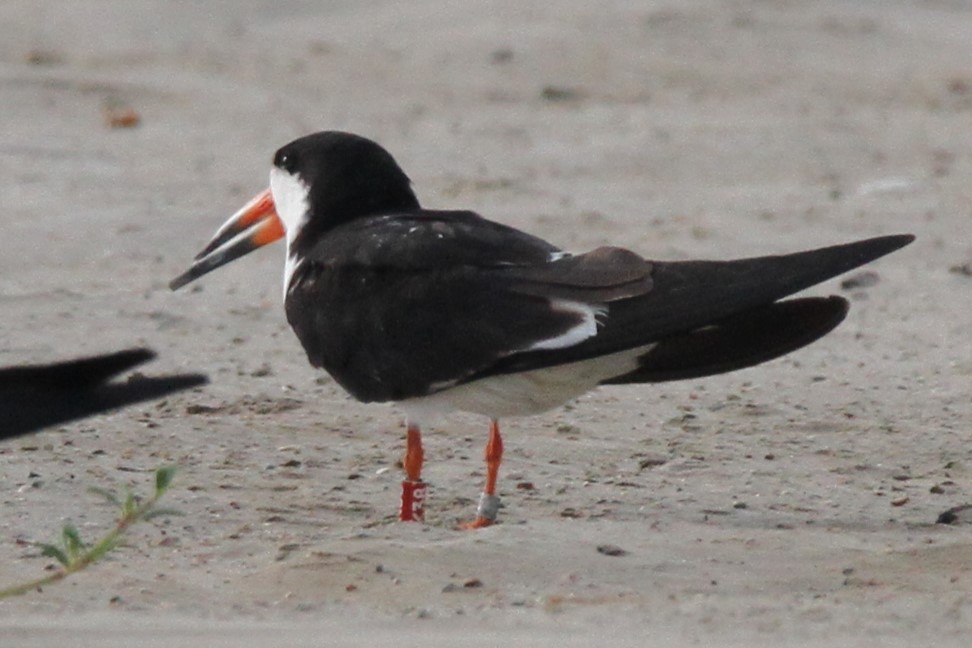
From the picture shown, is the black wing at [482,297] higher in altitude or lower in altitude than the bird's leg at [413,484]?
higher

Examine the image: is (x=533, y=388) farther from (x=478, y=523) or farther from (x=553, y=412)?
(x=553, y=412)

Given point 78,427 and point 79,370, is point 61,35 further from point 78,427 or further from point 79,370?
point 79,370

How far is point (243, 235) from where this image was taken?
6.31 metres

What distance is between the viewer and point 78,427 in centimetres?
582

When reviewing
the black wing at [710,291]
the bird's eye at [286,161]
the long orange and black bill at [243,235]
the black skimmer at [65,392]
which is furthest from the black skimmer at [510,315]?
the black skimmer at [65,392]

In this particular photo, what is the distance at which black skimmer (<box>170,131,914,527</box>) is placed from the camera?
4.82 meters

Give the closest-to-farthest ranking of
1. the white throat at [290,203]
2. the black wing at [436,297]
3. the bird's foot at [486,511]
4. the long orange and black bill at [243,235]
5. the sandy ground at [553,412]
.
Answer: the sandy ground at [553,412], the black wing at [436,297], the bird's foot at [486,511], the white throat at [290,203], the long orange and black bill at [243,235]

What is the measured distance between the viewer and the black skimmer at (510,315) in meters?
4.82

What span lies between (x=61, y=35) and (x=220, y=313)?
532 centimetres

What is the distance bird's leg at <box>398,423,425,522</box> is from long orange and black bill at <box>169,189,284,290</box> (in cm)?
111

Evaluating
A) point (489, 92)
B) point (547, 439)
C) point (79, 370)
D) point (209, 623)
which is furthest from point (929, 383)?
point (489, 92)

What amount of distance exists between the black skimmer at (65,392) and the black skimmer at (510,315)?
4.42ft

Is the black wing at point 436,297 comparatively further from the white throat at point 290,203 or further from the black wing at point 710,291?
the white throat at point 290,203

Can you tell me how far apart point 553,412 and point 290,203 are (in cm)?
97
